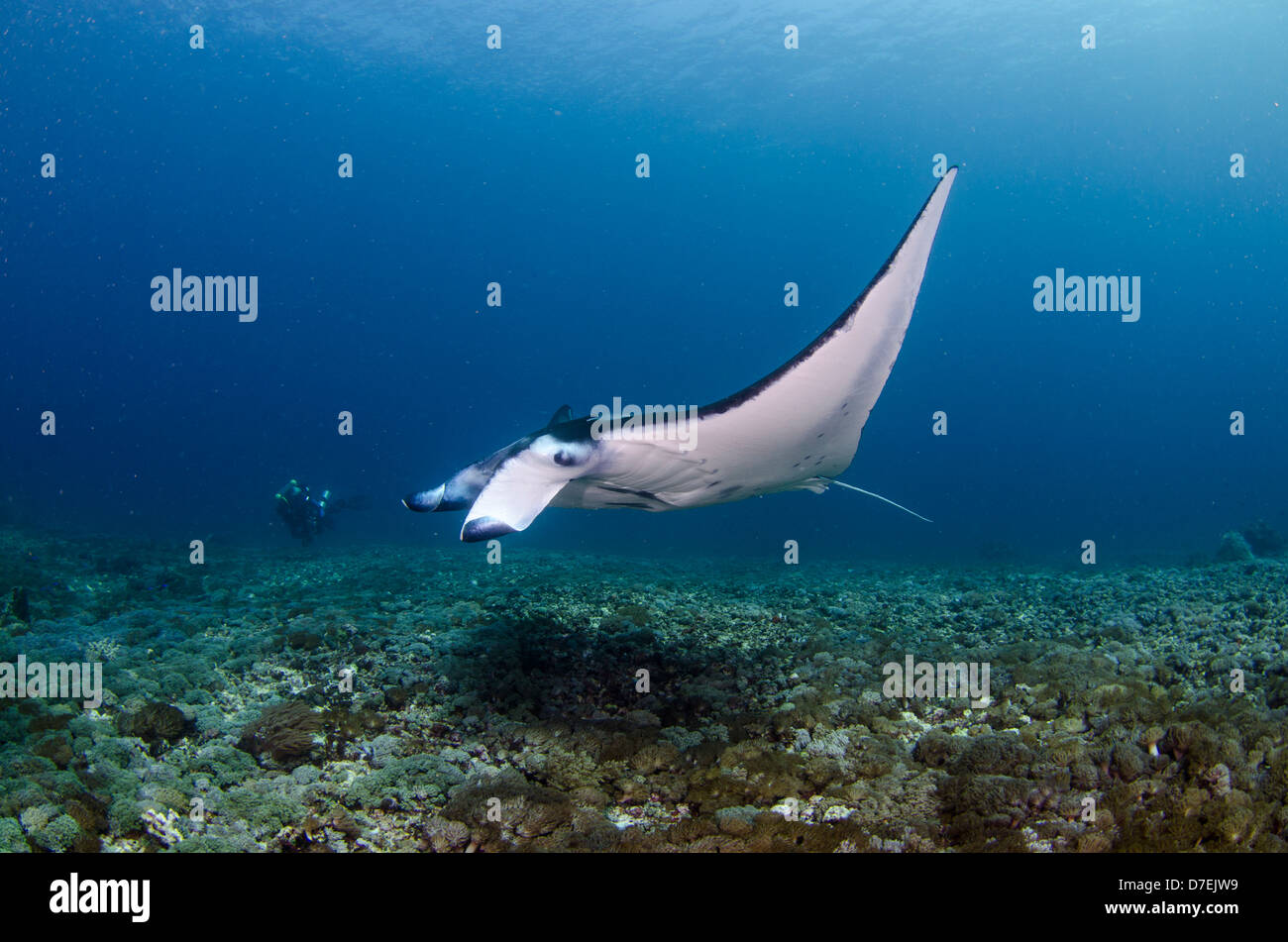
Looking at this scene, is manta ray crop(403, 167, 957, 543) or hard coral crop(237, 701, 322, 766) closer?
manta ray crop(403, 167, 957, 543)

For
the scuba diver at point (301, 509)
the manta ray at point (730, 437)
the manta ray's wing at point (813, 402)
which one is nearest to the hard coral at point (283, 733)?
the manta ray at point (730, 437)

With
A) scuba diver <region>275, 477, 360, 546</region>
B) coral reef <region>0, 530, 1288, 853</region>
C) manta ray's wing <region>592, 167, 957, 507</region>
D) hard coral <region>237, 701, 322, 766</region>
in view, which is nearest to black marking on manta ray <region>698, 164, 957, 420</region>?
manta ray's wing <region>592, 167, 957, 507</region>

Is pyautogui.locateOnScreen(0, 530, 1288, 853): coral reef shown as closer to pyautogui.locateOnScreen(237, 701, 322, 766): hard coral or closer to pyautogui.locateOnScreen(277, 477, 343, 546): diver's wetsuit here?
pyautogui.locateOnScreen(237, 701, 322, 766): hard coral

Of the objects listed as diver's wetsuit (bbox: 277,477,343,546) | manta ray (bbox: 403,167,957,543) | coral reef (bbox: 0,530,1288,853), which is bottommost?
coral reef (bbox: 0,530,1288,853)

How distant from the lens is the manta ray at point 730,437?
9.34ft

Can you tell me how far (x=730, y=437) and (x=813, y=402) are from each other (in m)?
0.46

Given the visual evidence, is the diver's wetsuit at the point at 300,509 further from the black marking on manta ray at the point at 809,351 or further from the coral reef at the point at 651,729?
the black marking on manta ray at the point at 809,351

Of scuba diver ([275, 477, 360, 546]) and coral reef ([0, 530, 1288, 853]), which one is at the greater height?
scuba diver ([275, 477, 360, 546])

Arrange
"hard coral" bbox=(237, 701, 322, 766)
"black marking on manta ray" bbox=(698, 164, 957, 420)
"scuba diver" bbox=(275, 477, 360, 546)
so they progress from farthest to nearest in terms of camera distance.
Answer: "scuba diver" bbox=(275, 477, 360, 546)
"hard coral" bbox=(237, 701, 322, 766)
"black marking on manta ray" bbox=(698, 164, 957, 420)

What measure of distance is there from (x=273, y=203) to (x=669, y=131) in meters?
64.8

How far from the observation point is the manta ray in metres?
2.85

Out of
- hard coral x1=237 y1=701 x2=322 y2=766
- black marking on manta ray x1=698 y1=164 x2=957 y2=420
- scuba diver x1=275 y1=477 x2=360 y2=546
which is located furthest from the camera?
scuba diver x1=275 y1=477 x2=360 y2=546
